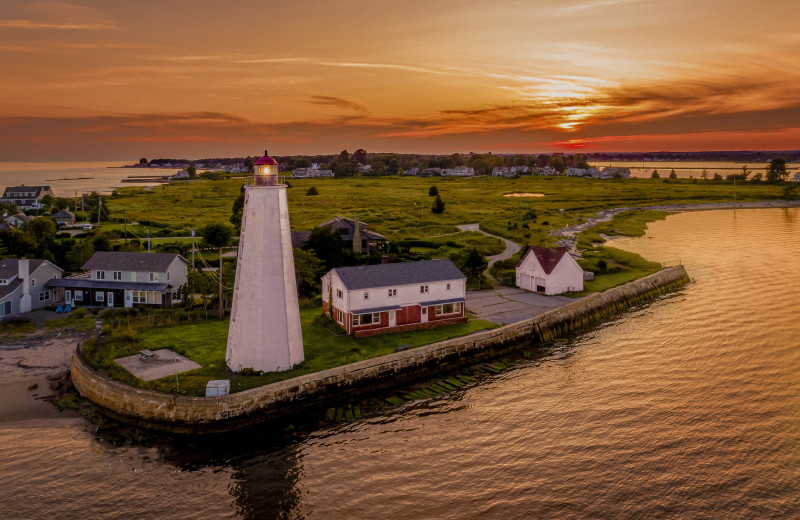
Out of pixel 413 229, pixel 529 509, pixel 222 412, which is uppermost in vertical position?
pixel 413 229

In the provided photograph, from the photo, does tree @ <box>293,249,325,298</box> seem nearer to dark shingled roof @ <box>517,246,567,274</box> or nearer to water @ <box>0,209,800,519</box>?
dark shingled roof @ <box>517,246,567,274</box>

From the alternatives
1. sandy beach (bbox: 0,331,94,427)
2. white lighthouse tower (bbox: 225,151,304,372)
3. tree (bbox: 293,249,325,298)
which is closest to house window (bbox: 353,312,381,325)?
white lighthouse tower (bbox: 225,151,304,372)

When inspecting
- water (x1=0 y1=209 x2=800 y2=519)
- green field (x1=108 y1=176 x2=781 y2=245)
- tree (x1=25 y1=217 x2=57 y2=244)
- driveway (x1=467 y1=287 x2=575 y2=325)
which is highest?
green field (x1=108 y1=176 x2=781 y2=245)

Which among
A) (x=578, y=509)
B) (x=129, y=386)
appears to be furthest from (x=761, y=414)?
(x=129, y=386)

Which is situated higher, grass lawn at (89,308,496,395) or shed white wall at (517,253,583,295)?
shed white wall at (517,253,583,295)

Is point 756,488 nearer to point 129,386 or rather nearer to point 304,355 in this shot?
point 304,355

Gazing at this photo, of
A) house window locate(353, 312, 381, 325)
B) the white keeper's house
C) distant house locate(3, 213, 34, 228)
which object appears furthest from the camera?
distant house locate(3, 213, 34, 228)
